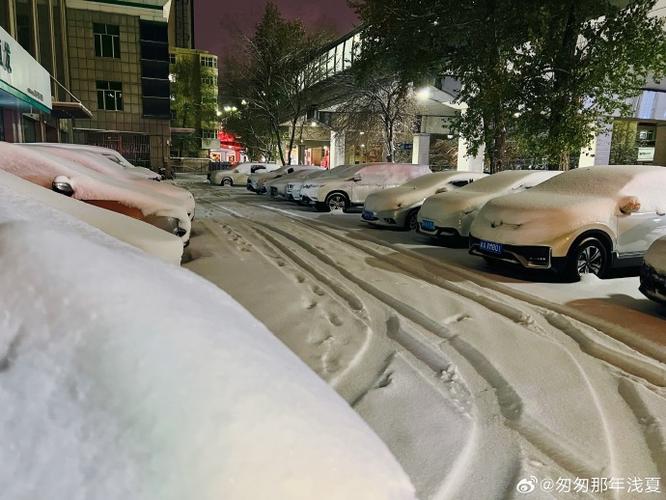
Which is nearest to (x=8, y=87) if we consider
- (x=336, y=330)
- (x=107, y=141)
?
(x=336, y=330)

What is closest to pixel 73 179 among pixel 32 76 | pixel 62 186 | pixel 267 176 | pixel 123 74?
pixel 62 186

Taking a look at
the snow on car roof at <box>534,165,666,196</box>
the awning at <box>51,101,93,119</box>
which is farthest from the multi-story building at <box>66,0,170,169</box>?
the snow on car roof at <box>534,165,666,196</box>

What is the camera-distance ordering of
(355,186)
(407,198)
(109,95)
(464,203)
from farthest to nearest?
(109,95) → (355,186) → (407,198) → (464,203)

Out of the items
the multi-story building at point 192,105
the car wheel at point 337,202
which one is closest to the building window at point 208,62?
Result: the multi-story building at point 192,105

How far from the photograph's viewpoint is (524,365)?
3621 millimetres

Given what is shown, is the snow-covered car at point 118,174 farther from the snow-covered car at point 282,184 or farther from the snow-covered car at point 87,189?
the snow-covered car at point 282,184

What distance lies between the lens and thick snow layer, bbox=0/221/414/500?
1.07 meters

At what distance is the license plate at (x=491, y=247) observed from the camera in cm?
641

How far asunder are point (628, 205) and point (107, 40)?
129 feet

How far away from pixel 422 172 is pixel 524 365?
10760 mm

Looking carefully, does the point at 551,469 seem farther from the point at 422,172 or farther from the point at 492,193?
the point at 422,172

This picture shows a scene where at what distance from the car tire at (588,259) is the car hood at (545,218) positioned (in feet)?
0.78

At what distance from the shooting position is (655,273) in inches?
190

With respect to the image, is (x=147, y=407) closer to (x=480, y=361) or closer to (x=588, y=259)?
(x=480, y=361)
